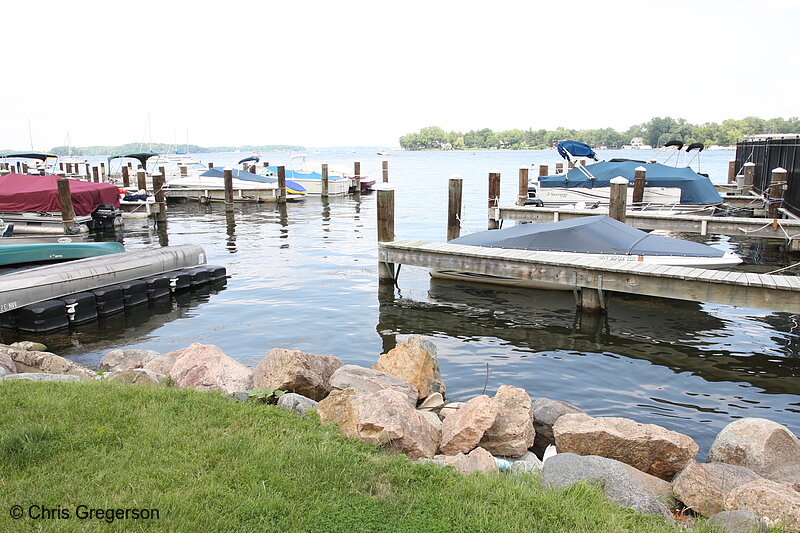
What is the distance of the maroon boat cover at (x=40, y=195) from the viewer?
2355cm

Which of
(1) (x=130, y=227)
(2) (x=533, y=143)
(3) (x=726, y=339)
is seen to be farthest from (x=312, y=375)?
(2) (x=533, y=143)

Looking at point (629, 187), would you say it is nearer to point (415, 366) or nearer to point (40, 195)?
point (415, 366)

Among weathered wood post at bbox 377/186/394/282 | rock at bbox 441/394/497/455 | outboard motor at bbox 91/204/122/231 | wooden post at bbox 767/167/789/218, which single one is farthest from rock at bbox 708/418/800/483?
outboard motor at bbox 91/204/122/231

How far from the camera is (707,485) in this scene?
16.6 ft

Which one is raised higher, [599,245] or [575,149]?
[575,149]

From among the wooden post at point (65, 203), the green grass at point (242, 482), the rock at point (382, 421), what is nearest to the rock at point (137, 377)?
the green grass at point (242, 482)

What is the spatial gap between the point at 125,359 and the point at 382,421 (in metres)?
5.92

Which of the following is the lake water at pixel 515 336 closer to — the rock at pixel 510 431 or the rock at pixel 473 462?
the rock at pixel 510 431

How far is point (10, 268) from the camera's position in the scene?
50.8ft

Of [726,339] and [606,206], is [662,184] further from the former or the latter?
[726,339]

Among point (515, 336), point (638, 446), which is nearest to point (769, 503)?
point (638, 446)

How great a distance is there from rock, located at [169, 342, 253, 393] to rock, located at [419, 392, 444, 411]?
209 cm

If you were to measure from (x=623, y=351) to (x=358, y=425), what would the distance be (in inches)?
288

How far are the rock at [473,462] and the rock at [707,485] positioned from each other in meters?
1.52
